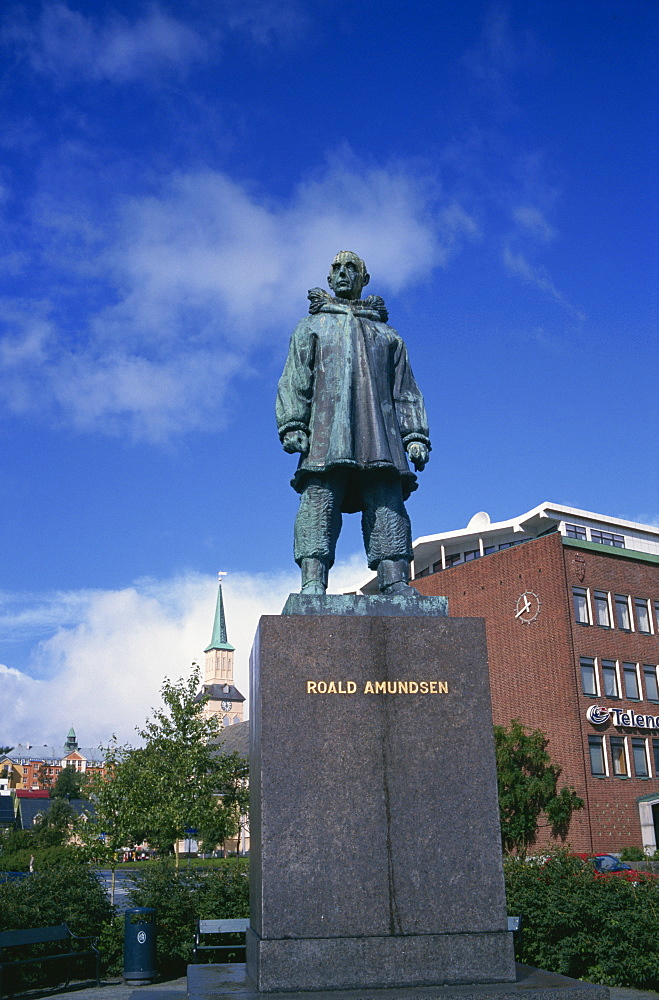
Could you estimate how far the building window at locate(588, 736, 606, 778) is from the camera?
38.3m

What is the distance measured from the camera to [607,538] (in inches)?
2089

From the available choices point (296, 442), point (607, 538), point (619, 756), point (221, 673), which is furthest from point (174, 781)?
point (221, 673)

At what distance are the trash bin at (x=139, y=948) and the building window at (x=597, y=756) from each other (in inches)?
1206

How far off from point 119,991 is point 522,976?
20.6 feet

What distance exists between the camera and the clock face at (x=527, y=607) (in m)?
41.5

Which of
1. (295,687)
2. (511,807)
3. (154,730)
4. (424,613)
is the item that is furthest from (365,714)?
(511,807)

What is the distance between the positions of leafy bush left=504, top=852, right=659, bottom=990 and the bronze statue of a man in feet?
16.9

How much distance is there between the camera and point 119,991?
10562 millimetres

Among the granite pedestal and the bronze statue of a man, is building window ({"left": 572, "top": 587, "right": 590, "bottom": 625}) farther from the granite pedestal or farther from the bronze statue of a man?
the granite pedestal

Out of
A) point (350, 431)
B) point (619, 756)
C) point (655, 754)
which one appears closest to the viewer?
point (350, 431)

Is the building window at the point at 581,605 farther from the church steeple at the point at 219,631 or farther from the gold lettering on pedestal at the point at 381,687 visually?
the church steeple at the point at 219,631

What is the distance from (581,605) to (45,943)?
108ft

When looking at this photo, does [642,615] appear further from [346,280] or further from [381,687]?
[381,687]

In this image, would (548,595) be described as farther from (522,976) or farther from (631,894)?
(522,976)
